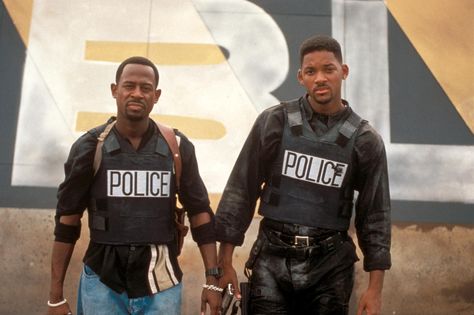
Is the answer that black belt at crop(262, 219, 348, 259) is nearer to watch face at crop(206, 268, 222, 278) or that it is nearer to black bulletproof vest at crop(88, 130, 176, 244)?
watch face at crop(206, 268, 222, 278)

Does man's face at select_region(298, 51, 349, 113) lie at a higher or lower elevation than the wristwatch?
higher

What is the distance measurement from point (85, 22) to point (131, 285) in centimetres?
356

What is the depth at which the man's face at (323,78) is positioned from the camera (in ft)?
9.61

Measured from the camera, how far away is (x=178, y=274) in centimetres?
294

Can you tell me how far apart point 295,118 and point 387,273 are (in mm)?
2832

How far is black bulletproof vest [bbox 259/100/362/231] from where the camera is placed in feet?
9.55

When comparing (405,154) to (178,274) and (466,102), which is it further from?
(178,274)

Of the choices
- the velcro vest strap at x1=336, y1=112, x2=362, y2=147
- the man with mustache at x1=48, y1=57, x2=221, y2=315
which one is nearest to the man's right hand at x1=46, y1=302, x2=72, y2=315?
the man with mustache at x1=48, y1=57, x2=221, y2=315

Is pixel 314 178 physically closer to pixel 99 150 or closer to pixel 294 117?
pixel 294 117

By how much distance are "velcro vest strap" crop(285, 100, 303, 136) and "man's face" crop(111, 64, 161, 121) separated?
707 millimetres

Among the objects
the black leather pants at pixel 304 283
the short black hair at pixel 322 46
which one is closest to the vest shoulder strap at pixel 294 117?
the short black hair at pixel 322 46

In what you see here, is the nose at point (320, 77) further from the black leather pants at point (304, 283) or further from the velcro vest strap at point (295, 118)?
the black leather pants at point (304, 283)

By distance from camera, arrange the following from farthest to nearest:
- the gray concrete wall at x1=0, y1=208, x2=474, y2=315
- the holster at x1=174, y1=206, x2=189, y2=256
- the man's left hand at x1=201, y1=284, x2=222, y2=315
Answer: the gray concrete wall at x1=0, y1=208, x2=474, y2=315, the holster at x1=174, y1=206, x2=189, y2=256, the man's left hand at x1=201, y1=284, x2=222, y2=315

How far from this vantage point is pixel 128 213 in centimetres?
287
